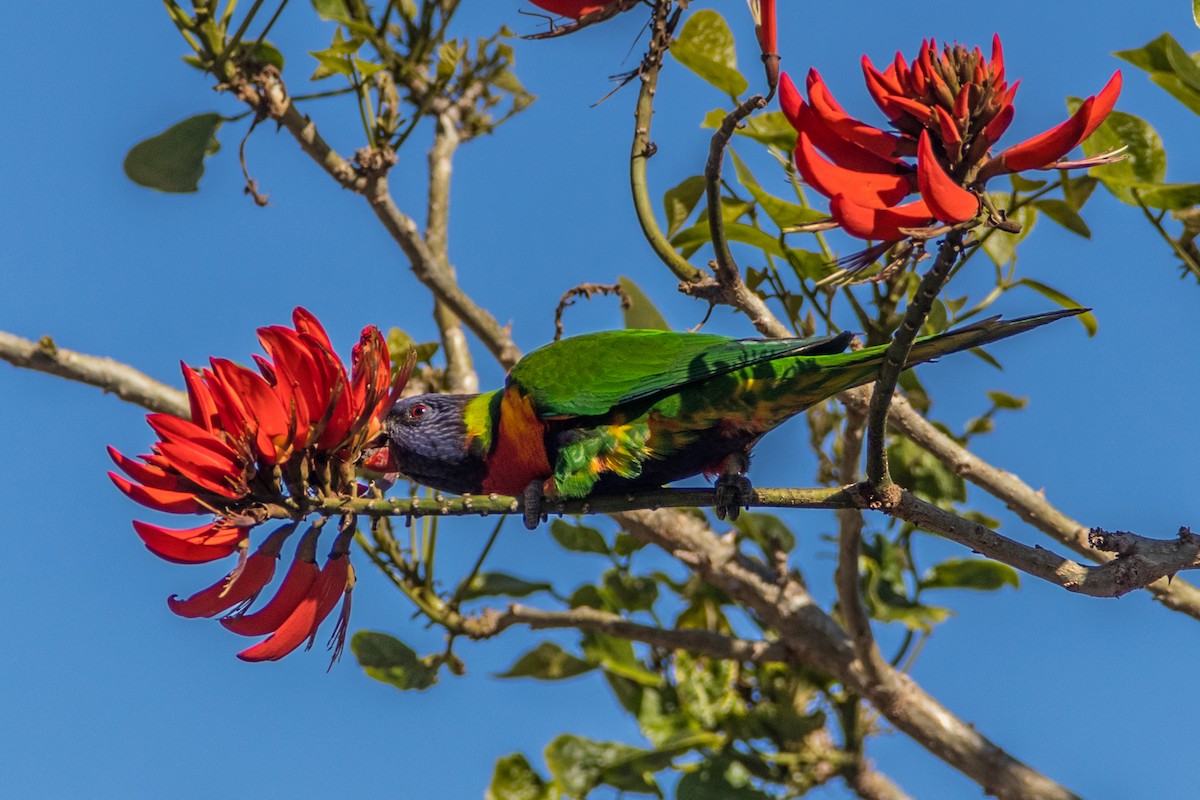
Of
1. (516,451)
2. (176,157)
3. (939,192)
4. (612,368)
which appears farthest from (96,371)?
(939,192)

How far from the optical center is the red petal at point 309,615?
2.06 metres

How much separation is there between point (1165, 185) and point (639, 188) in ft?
3.70

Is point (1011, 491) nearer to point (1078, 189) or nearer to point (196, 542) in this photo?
point (1078, 189)

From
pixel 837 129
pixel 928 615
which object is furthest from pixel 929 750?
pixel 837 129

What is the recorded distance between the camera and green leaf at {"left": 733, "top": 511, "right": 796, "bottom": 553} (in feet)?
12.7

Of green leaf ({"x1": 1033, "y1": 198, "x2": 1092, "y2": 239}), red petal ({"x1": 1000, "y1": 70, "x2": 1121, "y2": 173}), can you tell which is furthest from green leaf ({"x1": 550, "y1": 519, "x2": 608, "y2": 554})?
red petal ({"x1": 1000, "y1": 70, "x2": 1121, "y2": 173})

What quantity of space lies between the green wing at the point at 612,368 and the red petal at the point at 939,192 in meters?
1.11

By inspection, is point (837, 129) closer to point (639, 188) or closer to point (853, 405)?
point (639, 188)

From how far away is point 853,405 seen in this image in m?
2.77

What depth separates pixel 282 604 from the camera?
210cm

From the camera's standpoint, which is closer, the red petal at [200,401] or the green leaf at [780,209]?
the red petal at [200,401]

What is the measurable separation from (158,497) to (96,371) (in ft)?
4.96

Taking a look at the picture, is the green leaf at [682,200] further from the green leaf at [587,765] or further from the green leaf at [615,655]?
the green leaf at [587,765]

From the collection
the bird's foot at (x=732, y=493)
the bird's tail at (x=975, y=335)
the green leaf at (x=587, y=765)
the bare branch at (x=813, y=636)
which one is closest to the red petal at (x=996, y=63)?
the bird's tail at (x=975, y=335)
